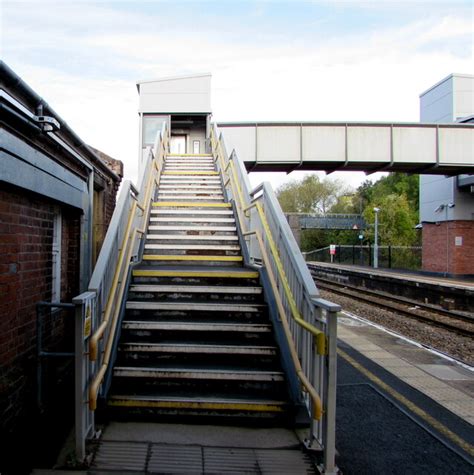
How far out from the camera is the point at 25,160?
3723 millimetres

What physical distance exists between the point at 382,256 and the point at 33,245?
38577mm

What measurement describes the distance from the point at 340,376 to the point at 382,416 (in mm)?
1434

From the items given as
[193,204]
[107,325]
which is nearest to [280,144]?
[193,204]

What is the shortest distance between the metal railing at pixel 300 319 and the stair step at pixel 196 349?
23 cm

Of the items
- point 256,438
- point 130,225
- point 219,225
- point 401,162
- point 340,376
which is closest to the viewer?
point 256,438

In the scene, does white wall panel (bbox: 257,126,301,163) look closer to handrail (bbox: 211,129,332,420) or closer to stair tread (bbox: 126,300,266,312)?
handrail (bbox: 211,129,332,420)

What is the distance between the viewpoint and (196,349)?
4340 millimetres

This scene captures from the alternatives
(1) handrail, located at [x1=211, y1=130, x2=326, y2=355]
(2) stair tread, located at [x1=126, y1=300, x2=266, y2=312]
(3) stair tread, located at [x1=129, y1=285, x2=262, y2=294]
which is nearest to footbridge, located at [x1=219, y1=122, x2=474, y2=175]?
(1) handrail, located at [x1=211, y1=130, x2=326, y2=355]

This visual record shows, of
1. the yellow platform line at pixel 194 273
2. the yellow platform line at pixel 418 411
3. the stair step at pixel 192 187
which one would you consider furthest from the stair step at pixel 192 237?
the yellow platform line at pixel 418 411

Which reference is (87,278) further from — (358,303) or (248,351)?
(358,303)

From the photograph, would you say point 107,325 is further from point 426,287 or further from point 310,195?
point 310,195

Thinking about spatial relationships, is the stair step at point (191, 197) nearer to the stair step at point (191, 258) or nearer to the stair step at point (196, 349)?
the stair step at point (191, 258)

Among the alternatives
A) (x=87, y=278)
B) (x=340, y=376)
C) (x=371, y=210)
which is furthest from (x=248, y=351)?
(x=371, y=210)

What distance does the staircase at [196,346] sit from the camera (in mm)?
3822
